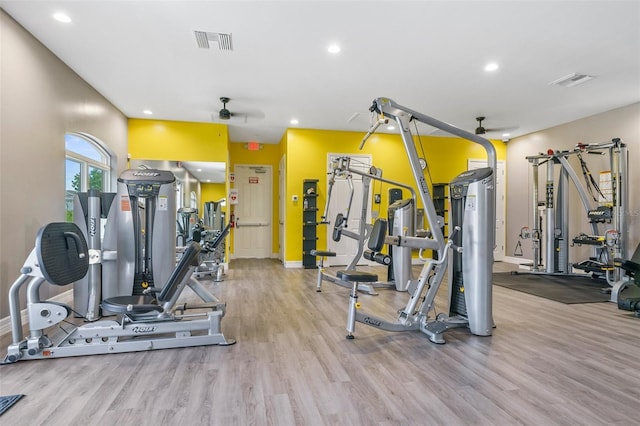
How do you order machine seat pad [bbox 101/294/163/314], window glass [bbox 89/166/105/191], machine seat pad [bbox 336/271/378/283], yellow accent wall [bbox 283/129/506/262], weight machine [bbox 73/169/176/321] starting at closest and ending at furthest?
machine seat pad [bbox 101/294/163/314], machine seat pad [bbox 336/271/378/283], weight machine [bbox 73/169/176/321], window glass [bbox 89/166/105/191], yellow accent wall [bbox 283/129/506/262]

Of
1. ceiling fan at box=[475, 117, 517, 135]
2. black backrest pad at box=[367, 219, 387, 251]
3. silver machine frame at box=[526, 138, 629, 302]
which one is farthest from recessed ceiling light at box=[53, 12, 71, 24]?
silver machine frame at box=[526, 138, 629, 302]

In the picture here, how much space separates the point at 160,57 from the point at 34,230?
234 cm

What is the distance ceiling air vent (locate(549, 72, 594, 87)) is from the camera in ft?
14.5

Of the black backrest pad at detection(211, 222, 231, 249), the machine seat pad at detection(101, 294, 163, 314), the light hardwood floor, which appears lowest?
the light hardwood floor

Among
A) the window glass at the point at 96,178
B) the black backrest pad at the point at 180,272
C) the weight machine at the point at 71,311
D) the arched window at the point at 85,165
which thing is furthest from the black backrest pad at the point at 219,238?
the window glass at the point at 96,178

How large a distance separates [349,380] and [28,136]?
153 inches

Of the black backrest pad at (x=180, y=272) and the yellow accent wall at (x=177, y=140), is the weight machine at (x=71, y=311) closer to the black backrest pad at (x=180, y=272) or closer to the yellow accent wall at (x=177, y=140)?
the black backrest pad at (x=180, y=272)

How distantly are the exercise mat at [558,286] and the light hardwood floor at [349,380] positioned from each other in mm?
1098

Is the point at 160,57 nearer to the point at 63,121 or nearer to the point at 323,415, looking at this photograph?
the point at 63,121

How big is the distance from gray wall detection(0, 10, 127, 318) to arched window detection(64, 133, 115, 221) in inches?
11.4

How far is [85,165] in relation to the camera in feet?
16.4

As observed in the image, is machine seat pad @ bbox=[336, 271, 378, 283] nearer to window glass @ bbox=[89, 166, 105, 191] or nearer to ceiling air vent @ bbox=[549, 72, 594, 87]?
ceiling air vent @ bbox=[549, 72, 594, 87]

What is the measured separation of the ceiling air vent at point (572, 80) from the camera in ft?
14.5

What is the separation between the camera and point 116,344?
2652 millimetres
